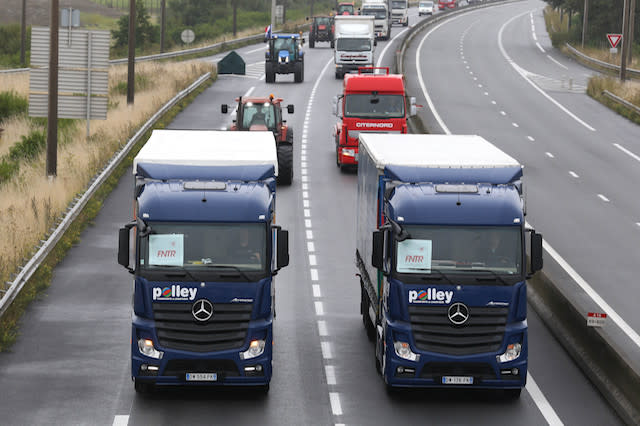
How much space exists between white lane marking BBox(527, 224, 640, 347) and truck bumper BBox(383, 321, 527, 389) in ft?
13.4

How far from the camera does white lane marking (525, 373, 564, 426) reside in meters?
15.5

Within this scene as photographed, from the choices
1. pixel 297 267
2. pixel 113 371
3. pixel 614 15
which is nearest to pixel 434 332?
pixel 113 371

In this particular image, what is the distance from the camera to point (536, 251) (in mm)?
15484

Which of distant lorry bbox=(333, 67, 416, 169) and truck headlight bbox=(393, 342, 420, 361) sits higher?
distant lorry bbox=(333, 67, 416, 169)

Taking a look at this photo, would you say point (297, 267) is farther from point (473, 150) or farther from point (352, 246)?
point (473, 150)

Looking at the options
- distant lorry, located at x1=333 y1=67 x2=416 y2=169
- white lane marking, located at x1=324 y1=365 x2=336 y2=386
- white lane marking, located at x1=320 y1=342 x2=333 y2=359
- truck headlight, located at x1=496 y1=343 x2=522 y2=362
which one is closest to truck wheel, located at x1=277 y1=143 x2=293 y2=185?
distant lorry, located at x1=333 y1=67 x2=416 y2=169

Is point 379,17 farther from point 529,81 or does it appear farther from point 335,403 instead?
point 335,403

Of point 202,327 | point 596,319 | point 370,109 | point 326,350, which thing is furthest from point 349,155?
point 202,327

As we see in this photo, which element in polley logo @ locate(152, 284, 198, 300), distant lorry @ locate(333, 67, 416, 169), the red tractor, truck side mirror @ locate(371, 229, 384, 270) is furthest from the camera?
distant lorry @ locate(333, 67, 416, 169)

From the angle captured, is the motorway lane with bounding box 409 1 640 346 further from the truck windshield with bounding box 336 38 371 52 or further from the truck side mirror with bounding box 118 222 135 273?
the truck side mirror with bounding box 118 222 135 273

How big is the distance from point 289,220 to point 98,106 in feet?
36.4

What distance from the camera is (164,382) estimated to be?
1565 centimetres

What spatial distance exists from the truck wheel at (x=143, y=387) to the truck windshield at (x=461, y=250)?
394cm

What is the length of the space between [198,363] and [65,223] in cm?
1168
